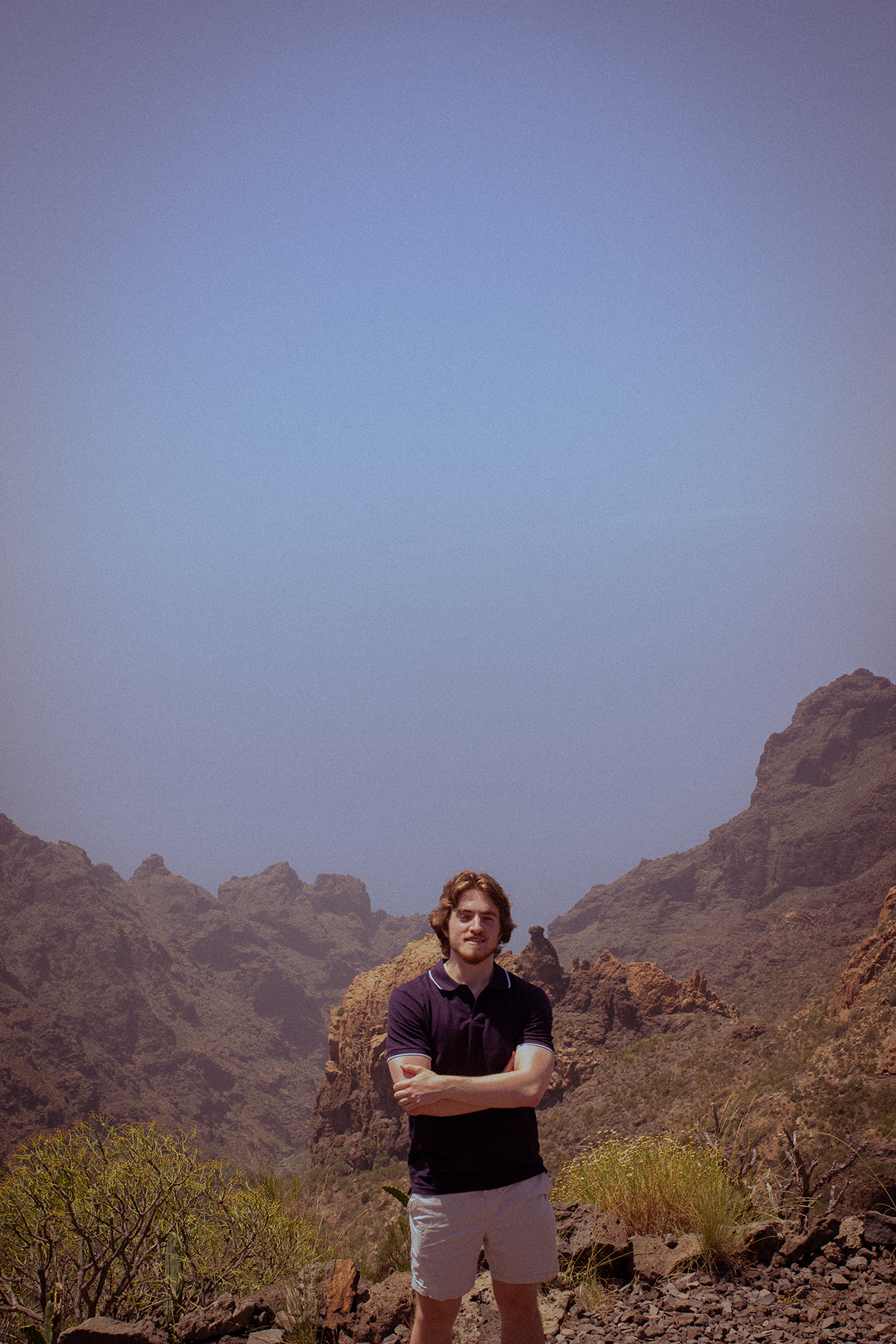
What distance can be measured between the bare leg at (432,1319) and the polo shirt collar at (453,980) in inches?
43.0

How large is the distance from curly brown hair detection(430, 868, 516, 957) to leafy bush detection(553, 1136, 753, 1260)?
3.53 metres

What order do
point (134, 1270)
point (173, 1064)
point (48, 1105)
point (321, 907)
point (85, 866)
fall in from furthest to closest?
point (321, 907)
point (85, 866)
point (173, 1064)
point (48, 1105)
point (134, 1270)

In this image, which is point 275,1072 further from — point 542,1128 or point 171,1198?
point 171,1198

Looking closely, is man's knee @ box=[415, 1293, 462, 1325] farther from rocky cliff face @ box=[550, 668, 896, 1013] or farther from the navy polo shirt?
rocky cliff face @ box=[550, 668, 896, 1013]

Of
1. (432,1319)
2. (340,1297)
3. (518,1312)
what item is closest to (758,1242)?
(340,1297)

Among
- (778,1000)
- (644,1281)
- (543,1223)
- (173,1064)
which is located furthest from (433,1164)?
(173,1064)

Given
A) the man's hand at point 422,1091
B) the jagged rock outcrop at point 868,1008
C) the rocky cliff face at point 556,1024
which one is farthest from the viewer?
the rocky cliff face at point 556,1024

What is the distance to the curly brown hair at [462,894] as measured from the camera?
3.45 m

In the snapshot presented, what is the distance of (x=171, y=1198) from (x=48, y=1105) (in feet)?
166

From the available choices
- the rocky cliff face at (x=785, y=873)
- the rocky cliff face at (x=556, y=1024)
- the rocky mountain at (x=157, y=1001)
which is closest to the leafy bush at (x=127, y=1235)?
the rocky cliff face at (x=556, y=1024)

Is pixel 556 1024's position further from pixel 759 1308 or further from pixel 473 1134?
pixel 473 1134

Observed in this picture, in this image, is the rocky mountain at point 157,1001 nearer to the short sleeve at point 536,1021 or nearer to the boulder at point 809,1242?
the boulder at point 809,1242

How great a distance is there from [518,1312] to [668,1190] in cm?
358

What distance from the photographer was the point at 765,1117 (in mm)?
24703
